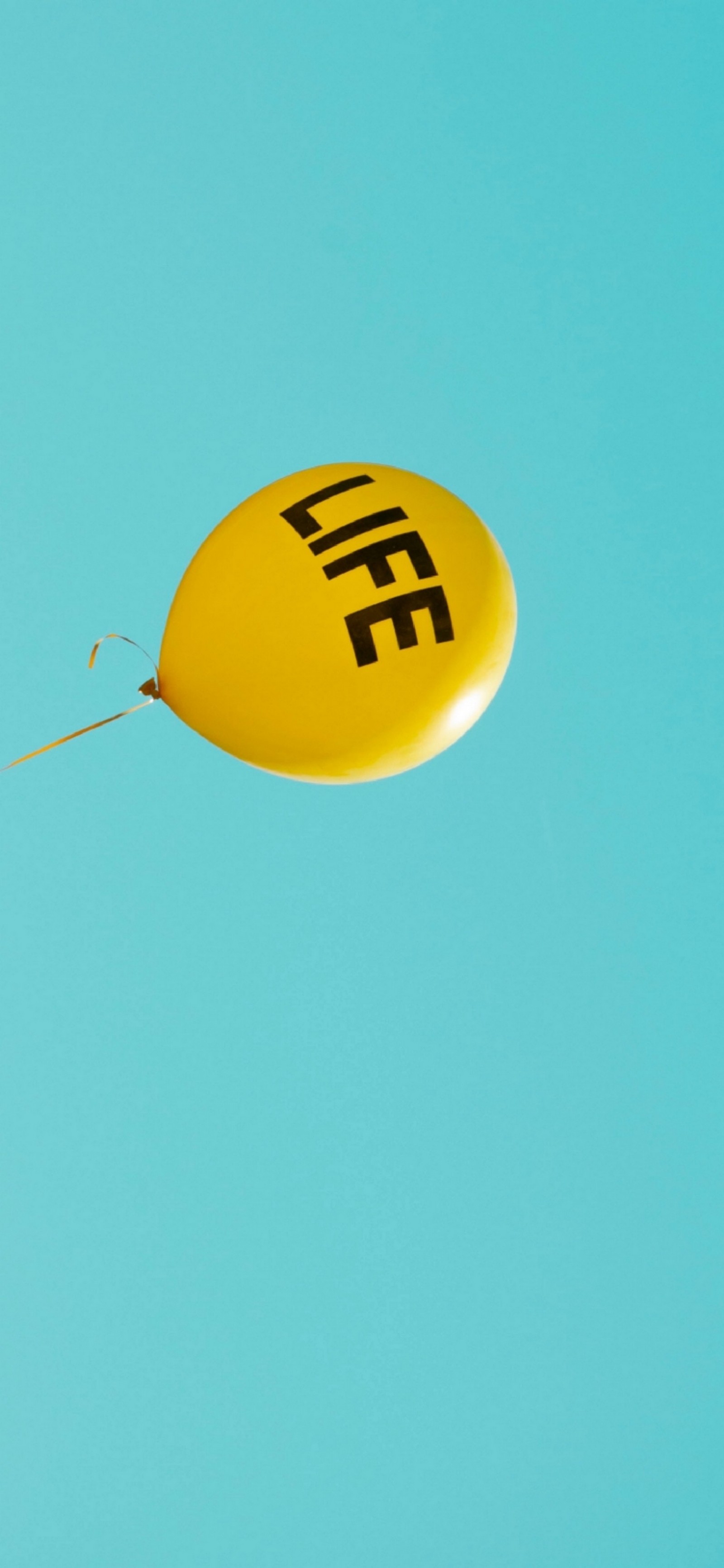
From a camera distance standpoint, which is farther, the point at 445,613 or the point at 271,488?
the point at 271,488

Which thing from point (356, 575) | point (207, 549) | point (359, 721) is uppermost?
point (207, 549)

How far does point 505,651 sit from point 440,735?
27 centimetres

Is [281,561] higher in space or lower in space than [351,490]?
lower

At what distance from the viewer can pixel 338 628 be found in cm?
314

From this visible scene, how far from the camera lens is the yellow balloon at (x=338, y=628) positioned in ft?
10.4

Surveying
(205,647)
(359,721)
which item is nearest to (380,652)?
(359,721)

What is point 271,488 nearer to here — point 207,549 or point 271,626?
point 207,549

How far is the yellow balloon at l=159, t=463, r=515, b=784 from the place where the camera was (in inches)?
124

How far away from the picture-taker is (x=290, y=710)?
3.21 m

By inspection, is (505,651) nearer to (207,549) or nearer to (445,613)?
(445,613)

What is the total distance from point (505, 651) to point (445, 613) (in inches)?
12.1

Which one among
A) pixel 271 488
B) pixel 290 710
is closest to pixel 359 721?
pixel 290 710

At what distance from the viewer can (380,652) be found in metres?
3.16

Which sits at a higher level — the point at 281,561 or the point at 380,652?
the point at 281,561
